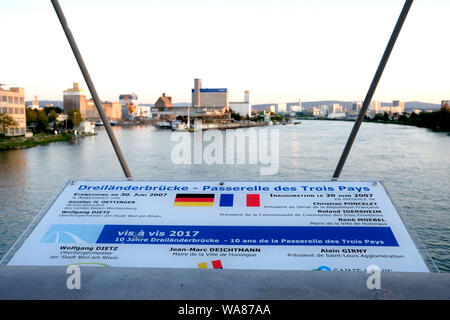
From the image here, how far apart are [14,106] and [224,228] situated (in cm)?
2120

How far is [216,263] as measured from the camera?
81 cm

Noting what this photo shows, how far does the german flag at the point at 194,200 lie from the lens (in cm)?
96

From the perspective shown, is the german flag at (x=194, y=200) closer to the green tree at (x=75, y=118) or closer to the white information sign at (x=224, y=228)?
the white information sign at (x=224, y=228)

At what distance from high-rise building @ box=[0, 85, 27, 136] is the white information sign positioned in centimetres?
1947

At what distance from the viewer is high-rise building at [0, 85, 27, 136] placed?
61.7 ft

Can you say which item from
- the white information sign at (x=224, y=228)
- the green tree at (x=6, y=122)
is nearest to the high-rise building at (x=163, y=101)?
the green tree at (x=6, y=122)

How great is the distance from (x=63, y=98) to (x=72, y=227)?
50.8 meters

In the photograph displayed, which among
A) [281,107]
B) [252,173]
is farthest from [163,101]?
[252,173]

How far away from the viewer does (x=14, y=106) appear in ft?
64.2

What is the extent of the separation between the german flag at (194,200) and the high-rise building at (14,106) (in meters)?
19.5

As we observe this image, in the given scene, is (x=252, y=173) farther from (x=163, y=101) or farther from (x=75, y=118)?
(x=163, y=101)

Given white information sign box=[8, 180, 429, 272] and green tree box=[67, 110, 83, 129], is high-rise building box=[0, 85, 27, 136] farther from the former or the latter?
white information sign box=[8, 180, 429, 272]

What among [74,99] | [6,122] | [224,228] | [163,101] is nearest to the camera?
[224,228]
